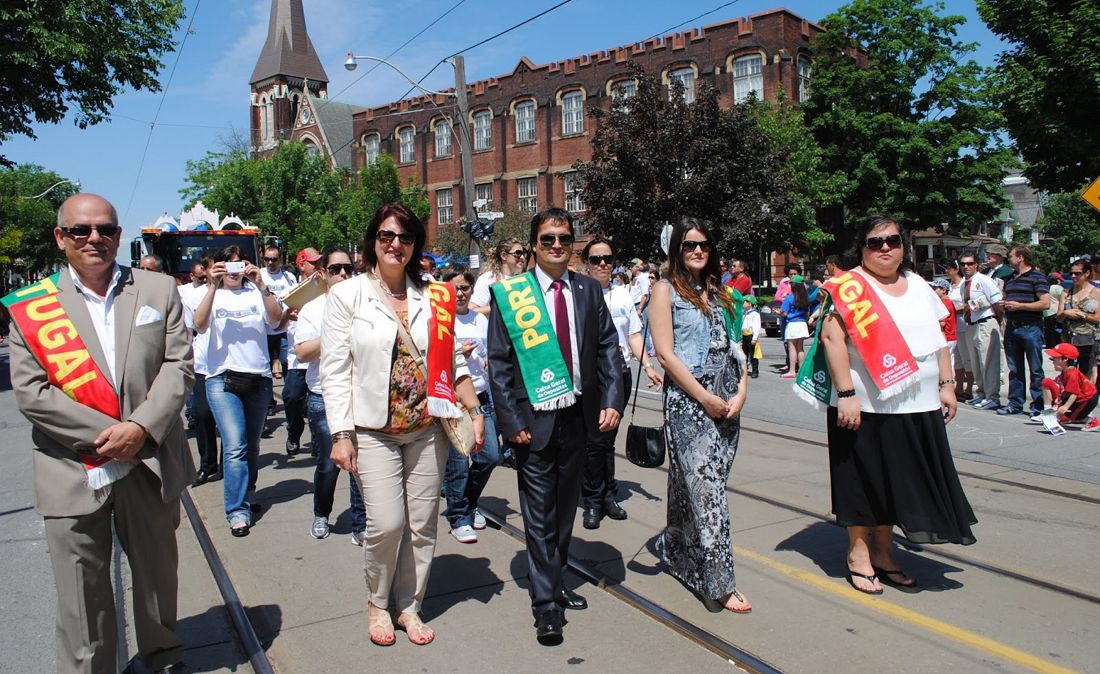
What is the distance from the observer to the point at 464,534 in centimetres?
554

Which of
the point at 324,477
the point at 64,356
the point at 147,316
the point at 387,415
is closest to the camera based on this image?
the point at 64,356

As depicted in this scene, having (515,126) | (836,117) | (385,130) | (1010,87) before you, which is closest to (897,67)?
(836,117)

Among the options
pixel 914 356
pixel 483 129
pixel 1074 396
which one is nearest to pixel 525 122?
pixel 483 129

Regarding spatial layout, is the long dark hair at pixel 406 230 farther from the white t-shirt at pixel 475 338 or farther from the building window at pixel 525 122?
the building window at pixel 525 122

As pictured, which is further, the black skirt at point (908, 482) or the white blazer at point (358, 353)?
the black skirt at point (908, 482)

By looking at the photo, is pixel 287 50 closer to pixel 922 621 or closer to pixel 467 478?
pixel 467 478

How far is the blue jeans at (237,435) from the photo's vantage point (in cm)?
598

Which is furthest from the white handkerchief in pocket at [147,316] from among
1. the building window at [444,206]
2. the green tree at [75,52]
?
the building window at [444,206]

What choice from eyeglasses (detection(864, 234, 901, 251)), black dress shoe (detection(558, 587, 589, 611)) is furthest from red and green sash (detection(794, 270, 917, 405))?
black dress shoe (detection(558, 587, 589, 611))

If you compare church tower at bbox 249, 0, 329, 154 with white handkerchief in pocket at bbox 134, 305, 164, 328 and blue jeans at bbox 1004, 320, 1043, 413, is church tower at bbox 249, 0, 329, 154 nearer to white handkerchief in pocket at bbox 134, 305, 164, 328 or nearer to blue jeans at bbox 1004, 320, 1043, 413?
blue jeans at bbox 1004, 320, 1043, 413

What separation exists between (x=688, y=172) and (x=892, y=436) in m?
23.9

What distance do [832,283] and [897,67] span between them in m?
32.6

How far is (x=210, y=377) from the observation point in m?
6.13

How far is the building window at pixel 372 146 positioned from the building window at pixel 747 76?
24855mm
